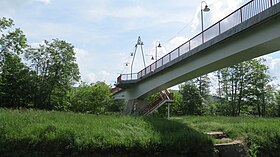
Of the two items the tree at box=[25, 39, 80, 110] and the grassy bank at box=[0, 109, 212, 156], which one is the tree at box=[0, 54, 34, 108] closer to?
the tree at box=[25, 39, 80, 110]

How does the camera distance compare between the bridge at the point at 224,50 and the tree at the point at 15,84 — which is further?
the tree at the point at 15,84

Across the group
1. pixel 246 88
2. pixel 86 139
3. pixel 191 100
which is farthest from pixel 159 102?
pixel 86 139

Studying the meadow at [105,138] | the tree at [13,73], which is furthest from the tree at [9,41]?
the meadow at [105,138]

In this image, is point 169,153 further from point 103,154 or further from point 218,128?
point 218,128

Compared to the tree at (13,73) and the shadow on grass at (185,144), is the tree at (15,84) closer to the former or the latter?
the tree at (13,73)

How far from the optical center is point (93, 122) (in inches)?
615

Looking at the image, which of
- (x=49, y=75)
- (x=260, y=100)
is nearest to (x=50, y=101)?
(x=49, y=75)

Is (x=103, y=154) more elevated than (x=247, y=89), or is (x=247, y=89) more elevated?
(x=247, y=89)

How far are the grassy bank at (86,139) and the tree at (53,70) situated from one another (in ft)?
74.3

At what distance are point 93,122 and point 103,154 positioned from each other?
3.22m

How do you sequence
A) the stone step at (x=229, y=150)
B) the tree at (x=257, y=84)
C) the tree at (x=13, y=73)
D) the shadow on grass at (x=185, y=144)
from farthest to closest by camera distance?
the tree at (x=257, y=84) < the tree at (x=13, y=73) < the stone step at (x=229, y=150) < the shadow on grass at (x=185, y=144)

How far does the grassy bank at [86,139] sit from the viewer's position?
12.5 metres

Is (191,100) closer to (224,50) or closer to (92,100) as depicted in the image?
(92,100)

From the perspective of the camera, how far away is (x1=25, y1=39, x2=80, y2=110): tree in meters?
37.5
